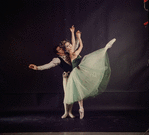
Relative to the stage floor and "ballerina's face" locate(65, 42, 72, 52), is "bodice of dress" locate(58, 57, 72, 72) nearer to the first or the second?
"ballerina's face" locate(65, 42, 72, 52)

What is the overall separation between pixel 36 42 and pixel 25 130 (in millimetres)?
1190

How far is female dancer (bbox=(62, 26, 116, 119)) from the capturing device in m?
1.75

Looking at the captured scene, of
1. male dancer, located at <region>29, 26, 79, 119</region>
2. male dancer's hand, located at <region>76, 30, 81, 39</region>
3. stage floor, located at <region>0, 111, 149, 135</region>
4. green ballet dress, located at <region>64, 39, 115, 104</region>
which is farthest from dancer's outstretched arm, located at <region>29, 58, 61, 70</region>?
stage floor, located at <region>0, 111, 149, 135</region>

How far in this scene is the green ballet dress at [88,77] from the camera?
5.74 ft

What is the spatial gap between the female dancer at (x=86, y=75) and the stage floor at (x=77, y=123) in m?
0.18

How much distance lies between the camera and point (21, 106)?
193cm

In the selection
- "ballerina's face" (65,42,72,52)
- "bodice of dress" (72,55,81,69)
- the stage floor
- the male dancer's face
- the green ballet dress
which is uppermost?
"ballerina's face" (65,42,72,52)

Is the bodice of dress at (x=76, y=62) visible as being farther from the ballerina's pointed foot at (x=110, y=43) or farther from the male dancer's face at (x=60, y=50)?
the ballerina's pointed foot at (x=110, y=43)

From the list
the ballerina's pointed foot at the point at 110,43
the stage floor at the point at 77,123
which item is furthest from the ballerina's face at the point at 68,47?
the stage floor at the point at 77,123

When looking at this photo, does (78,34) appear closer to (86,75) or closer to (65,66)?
(65,66)

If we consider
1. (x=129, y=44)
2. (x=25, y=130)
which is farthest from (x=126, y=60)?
(x=25, y=130)

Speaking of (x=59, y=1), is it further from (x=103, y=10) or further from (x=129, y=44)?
(x=129, y=44)

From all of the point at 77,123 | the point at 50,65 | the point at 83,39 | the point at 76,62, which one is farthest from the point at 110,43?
the point at 77,123

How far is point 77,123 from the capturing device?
1758 millimetres
